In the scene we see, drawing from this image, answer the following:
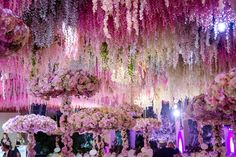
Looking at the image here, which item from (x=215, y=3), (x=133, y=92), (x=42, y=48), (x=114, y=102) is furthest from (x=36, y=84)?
(x=114, y=102)

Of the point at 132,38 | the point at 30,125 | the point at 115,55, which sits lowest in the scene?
the point at 30,125

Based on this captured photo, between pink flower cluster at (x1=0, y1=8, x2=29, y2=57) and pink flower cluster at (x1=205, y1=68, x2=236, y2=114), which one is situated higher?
pink flower cluster at (x1=0, y1=8, x2=29, y2=57)

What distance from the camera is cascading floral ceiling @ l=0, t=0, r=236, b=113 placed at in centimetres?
367

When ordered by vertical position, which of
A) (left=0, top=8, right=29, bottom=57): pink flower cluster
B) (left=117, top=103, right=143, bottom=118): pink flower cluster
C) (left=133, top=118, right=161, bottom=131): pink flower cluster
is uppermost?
(left=0, top=8, right=29, bottom=57): pink flower cluster

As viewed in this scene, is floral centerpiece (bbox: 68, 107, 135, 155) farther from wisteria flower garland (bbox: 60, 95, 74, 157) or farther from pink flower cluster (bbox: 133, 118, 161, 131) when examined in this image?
pink flower cluster (bbox: 133, 118, 161, 131)

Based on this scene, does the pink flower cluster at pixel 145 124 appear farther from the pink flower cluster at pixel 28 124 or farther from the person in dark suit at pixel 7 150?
the pink flower cluster at pixel 28 124

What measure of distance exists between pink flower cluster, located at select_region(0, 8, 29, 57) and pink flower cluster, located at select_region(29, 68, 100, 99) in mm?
2091

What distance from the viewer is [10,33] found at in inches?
76.1

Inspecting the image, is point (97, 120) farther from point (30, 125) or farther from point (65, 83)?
point (30, 125)

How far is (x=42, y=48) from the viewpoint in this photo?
4.62 metres

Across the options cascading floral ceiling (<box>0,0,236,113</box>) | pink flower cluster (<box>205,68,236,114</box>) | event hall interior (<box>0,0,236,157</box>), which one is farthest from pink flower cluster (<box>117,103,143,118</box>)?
pink flower cluster (<box>205,68,236,114</box>)

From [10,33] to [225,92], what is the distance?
1.70 m

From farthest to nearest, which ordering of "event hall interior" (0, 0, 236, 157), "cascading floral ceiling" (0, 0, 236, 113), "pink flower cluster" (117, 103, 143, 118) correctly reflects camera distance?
"pink flower cluster" (117, 103, 143, 118)
"cascading floral ceiling" (0, 0, 236, 113)
"event hall interior" (0, 0, 236, 157)

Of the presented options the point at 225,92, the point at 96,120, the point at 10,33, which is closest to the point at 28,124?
the point at 96,120
